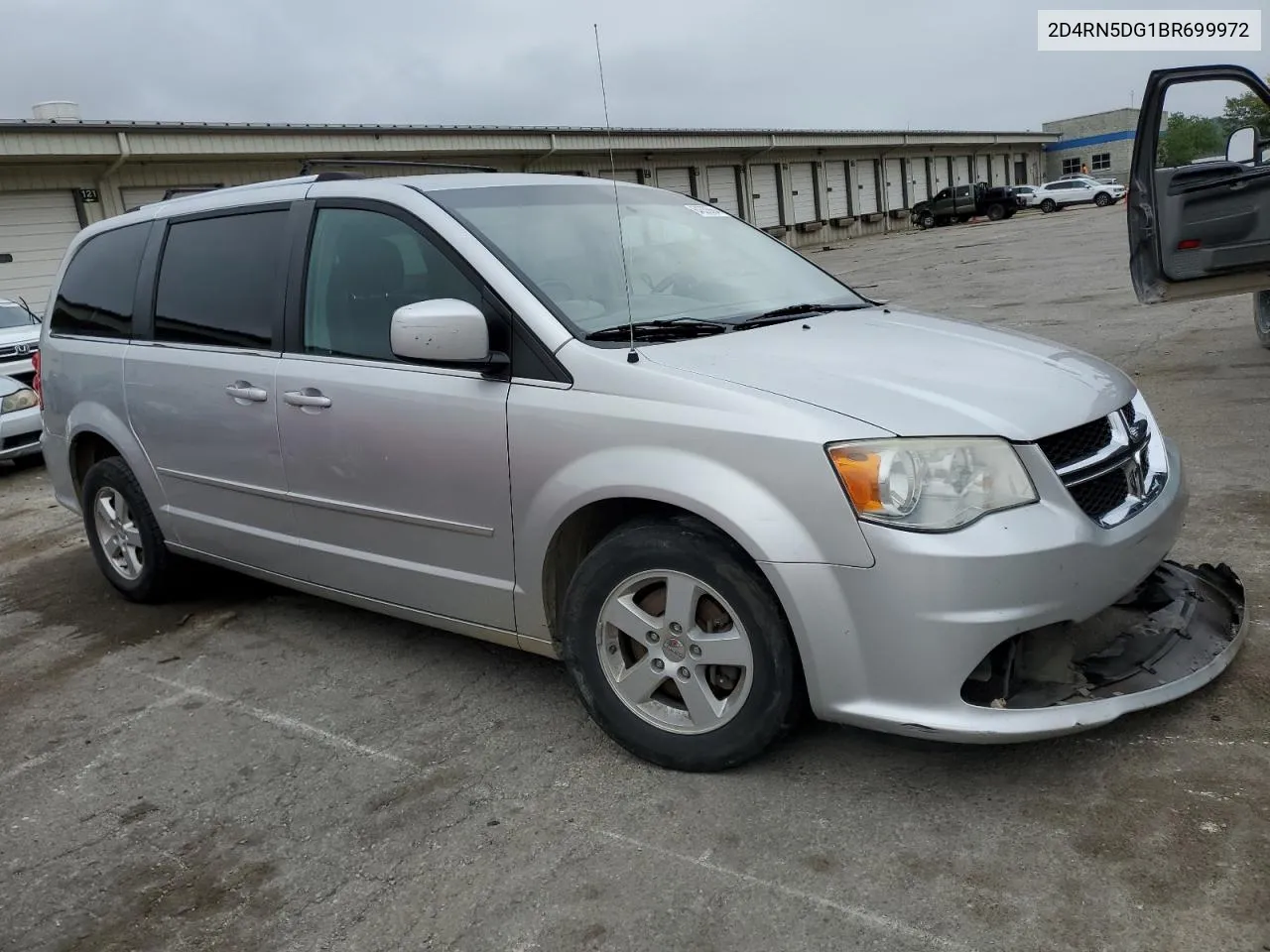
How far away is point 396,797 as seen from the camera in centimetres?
316

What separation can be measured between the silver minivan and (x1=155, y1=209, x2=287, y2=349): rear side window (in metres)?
0.02

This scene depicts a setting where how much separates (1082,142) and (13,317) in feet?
238

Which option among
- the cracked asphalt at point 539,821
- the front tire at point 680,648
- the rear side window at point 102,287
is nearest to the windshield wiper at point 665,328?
the front tire at point 680,648

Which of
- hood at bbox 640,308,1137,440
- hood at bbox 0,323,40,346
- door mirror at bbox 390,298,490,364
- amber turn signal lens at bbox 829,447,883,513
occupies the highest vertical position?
door mirror at bbox 390,298,490,364

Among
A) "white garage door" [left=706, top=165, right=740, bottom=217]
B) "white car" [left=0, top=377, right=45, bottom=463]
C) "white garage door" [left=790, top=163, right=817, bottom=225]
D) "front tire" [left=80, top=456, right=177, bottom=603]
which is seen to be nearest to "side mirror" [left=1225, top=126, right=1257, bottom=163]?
"front tire" [left=80, top=456, right=177, bottom=603]

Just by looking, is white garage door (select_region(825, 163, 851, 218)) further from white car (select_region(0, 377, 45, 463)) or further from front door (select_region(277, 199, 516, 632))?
front door (select_region(277, 199, 516, 632))

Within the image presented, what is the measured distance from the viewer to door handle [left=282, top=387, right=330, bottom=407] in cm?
380

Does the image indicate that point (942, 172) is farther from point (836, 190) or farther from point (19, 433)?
point (19, 433)

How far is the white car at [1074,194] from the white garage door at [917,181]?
620cm

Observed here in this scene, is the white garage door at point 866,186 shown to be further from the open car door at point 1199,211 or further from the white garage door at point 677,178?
the open car door at point 1199,211

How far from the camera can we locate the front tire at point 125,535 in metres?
4.92

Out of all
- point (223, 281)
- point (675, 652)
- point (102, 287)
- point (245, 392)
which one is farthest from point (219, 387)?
point (675, 652)

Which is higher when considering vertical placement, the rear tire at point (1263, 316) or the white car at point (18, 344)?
the white car at point (18, 344)

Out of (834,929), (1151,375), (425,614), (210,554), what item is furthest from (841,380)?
(1151,375)
